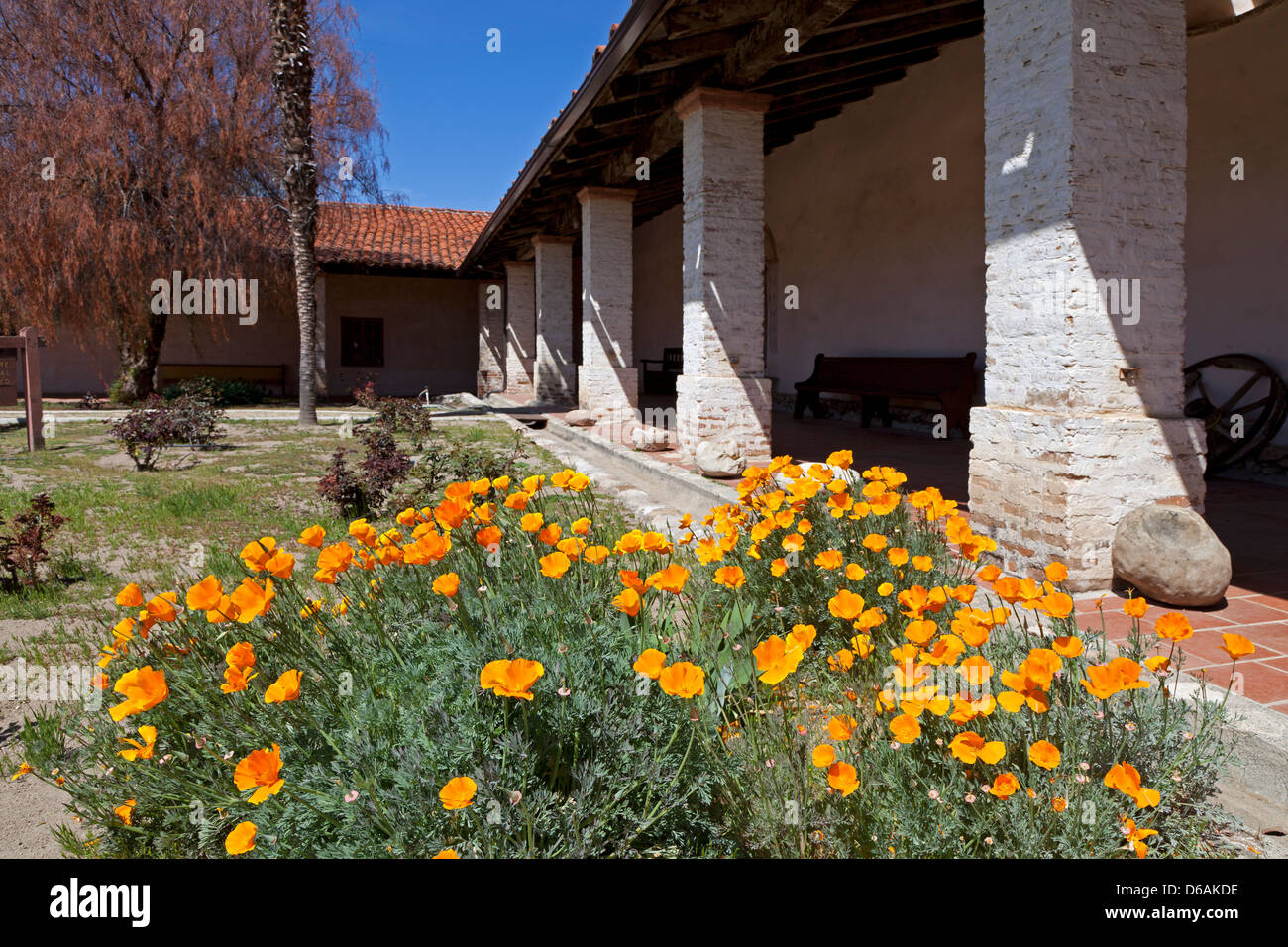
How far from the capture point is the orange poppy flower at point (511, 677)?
133cm

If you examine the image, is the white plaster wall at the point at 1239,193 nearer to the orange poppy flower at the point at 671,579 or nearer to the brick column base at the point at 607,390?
the orange poppy flower at the point at 671,579

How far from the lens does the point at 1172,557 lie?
10.4 feet

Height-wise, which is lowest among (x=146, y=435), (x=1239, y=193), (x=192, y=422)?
(x=146, y=435)

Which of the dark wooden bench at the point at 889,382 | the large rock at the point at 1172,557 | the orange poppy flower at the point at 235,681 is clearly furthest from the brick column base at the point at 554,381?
the orange poppy flower at the point at 235,681

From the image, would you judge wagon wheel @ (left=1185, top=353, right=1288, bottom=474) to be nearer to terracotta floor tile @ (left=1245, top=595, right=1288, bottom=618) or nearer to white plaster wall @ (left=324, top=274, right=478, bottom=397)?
terracotta floor tile @ (left=1245, top=595, right=1288, bottom=618)

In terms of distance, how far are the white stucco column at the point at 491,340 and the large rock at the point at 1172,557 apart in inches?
633

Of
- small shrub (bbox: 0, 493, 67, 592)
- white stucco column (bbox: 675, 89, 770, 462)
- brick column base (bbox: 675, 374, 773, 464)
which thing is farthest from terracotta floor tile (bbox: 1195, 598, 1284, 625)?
small shrub (bbox: 0, 493, 67, 592)

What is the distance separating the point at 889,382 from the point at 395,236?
13906mm

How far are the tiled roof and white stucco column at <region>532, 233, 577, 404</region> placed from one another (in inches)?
188

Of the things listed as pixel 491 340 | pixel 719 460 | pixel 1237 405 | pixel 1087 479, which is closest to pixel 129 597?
pixel 1087 479

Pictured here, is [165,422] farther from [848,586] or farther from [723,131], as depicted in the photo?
[848,586]

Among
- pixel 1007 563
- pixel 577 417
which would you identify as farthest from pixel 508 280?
pixel 1007 563

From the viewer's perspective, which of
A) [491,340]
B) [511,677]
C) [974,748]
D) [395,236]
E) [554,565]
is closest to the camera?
[511,677]

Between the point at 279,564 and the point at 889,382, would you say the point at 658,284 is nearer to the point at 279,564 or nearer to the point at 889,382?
the point at 889,382
